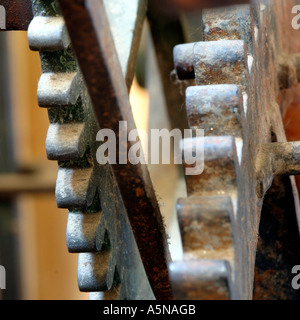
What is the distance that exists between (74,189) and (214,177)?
0.23 m

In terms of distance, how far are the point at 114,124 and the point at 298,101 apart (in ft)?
1.83

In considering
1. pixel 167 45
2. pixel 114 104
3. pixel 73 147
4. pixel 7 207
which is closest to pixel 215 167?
pixel 114 104

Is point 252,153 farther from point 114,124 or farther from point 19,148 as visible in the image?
point 19,148

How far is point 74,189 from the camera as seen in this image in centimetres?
90

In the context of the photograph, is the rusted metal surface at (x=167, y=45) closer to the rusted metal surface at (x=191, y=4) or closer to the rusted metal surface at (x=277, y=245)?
the rusted metal surface at (x=277, y=245)

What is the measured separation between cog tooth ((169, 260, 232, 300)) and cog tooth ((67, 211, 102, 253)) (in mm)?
251

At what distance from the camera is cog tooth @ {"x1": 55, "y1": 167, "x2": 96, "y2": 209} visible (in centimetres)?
90

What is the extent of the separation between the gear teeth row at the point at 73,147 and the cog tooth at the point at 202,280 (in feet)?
0.81

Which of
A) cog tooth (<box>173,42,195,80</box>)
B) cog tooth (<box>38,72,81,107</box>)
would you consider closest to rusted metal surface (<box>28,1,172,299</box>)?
cog tooth (<box>38,72,81,107</box>)

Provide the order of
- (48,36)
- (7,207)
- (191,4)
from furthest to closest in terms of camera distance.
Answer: (7,207) → (48,36) → (191,4)

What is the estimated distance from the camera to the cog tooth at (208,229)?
2.29ft

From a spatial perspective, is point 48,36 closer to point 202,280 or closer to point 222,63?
point 222,63

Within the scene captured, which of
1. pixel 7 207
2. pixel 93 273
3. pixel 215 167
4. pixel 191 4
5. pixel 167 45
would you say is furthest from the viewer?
pixel 7 207

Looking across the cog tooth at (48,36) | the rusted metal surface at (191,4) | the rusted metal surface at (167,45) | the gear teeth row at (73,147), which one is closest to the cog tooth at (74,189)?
the gear teeth row at (73,147)
